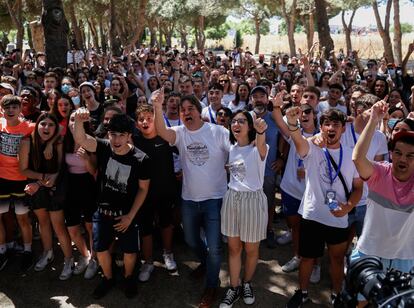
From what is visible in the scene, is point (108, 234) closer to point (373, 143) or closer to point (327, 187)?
point (327, 187)

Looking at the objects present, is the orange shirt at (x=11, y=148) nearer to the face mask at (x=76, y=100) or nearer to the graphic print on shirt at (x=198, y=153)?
the face mask at (x=76, y=100)

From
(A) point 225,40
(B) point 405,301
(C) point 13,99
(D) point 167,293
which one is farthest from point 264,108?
(A) point 225,40

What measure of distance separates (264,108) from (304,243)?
1.97 meters

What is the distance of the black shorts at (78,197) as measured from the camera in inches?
162

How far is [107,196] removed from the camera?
145 inches

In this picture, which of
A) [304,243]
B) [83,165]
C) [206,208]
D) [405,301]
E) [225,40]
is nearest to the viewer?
[405,301]

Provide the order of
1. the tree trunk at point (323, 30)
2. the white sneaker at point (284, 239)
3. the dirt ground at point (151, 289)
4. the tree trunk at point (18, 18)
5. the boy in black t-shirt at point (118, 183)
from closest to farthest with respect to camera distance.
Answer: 1. the boy in black t-shirt at point (118, 183)
2. the dirt ground at point (151, 289)
3. the white sneaker at point (284, 239)
4. the tree trunk at point (323, 30)
5. the tree trunk at point (18, 18)

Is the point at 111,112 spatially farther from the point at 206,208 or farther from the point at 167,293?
the point at 167,293

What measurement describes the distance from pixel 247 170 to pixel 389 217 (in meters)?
1.23

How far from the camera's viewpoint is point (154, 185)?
4.08 m

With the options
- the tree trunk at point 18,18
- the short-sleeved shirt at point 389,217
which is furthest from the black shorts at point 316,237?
the tree trunk at point 18,18

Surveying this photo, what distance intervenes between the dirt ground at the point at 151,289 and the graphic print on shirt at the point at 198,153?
1335 mm

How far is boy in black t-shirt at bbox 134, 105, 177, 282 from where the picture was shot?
13.0ft

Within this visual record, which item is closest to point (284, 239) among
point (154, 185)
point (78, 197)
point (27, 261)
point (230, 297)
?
point (230, 297)
